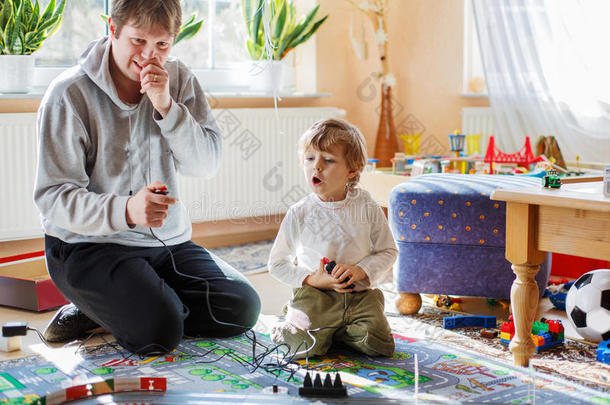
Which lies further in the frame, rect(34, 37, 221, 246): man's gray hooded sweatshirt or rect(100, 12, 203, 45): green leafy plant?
rect(100, 12, 203, 45): green leafy plant

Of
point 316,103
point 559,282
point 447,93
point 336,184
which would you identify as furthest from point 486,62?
point 336,184

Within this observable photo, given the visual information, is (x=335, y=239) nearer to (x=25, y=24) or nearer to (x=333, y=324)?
(x=333, y=324)

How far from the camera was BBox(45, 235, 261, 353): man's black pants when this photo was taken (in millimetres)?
2020

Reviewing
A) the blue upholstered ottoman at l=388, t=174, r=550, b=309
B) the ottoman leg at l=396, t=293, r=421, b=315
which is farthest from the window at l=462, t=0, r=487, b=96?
the ottoman leg at l=396, t=293, r=421, b=315

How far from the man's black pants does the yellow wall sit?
200cm

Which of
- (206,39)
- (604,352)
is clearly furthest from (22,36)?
(604,352)

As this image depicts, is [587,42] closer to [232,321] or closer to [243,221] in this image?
[243,221]

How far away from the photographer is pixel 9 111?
123 inches

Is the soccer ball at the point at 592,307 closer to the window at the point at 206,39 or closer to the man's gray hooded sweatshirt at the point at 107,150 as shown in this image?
the man's gray hooded sweatshirt at the point at 107,150

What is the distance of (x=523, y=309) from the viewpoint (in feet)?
6.41

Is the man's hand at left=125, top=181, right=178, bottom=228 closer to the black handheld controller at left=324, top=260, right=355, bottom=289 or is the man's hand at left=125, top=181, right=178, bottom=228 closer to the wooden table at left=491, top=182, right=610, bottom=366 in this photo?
the black handheld controller at left=324, top=260, right=355, bottom=289

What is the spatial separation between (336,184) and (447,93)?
2.08 meters

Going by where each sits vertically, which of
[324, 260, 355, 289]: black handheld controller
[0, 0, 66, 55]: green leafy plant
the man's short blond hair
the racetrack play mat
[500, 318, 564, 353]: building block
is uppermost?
[0, 0, 66, 55]: green leafy plant

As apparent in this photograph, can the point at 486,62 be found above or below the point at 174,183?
above
